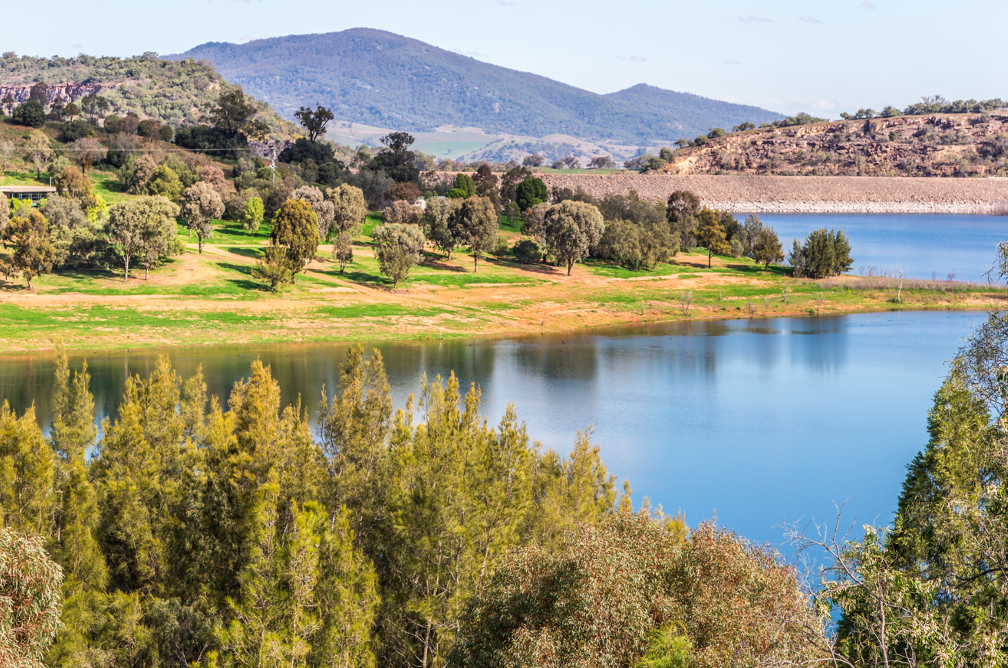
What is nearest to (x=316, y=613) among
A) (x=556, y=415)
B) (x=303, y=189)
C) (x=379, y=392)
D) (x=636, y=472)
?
(x=379, y=392)

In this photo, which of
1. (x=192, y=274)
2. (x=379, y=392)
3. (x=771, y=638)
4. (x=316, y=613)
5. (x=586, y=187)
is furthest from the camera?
(x=586, y=187)

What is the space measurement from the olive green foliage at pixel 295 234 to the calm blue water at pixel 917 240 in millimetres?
55430

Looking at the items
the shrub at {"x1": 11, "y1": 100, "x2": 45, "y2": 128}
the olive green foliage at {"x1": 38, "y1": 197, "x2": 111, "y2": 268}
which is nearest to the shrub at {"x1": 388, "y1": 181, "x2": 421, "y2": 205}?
the olive green foliage at {"x1": 38, "y1": 197, "x2": 111, "y2": 268}

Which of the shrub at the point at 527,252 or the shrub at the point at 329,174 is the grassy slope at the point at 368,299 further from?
the shrub at the point at 329,174

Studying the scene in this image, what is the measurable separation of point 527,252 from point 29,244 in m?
45.3

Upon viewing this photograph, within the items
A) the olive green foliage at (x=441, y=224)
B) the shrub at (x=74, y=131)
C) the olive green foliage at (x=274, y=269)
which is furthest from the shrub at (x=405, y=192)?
the shrub at (x=74, y=131)

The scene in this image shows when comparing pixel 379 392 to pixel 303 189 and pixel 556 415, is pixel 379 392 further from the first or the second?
pixel 303 189

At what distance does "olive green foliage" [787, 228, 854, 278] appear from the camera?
93062mm

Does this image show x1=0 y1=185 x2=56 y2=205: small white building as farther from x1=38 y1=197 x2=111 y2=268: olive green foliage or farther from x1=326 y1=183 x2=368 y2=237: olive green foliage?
x1=326 y1=183 x2=368 y2=237: olive green foliage

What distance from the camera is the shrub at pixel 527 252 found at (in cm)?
9075

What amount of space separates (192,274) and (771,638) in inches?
2544

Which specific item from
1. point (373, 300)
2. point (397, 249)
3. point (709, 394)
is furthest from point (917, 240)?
point (709, 394)

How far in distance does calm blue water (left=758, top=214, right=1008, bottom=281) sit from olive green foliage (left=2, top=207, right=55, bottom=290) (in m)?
72.6

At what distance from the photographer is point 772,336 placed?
70.6 metres
